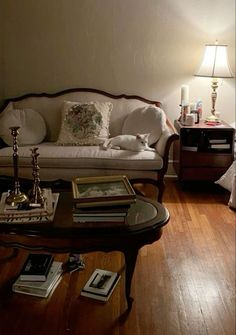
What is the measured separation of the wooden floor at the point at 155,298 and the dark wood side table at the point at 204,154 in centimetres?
90

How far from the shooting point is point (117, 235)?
6.22ft

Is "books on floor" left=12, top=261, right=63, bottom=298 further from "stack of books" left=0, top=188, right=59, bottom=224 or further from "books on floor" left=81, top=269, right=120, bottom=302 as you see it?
"stack of books" left=0, top=188, right=59, bottom=224

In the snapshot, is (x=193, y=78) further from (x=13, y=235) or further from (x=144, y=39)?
(x=13, y=235)

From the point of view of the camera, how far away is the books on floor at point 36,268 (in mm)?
2195

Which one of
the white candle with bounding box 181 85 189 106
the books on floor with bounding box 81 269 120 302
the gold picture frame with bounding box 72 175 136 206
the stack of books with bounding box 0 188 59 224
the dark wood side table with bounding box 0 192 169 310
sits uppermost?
the white candle with bounding box 181 85 189 106

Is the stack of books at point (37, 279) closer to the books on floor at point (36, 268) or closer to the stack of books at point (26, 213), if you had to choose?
the books on floor at point (36, 268)

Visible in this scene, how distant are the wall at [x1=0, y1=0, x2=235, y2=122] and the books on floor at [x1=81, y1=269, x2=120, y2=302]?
228 cm

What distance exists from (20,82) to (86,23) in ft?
2.87

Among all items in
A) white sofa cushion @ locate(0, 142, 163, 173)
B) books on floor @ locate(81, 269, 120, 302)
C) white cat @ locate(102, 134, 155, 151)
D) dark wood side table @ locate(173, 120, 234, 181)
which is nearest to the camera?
books on floor @ locate(81, 269, 120, 302)

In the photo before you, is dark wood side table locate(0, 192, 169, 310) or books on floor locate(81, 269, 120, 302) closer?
dark wood side table locate(0, 192, 169, 310)

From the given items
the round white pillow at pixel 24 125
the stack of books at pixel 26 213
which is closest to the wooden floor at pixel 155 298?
the stack of books at pixel 26 213

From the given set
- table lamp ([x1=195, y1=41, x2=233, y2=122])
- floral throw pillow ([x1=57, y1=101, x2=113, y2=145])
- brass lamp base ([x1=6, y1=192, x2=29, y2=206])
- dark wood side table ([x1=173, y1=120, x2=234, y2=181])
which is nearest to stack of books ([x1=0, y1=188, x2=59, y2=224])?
brass lamp base ([x1=6, y1=192, x2=29, y2=206])

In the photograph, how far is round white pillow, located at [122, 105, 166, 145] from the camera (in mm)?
3650

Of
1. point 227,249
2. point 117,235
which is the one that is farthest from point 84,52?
point 117,235
